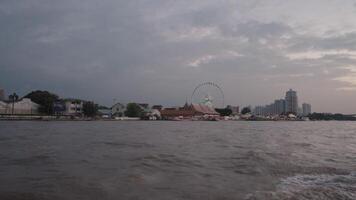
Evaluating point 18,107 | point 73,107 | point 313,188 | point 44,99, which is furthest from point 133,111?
point 313,188

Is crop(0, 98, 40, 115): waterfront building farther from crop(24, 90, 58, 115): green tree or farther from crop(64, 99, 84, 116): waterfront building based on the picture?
crop(64, 99, 84, 116): waterfront building

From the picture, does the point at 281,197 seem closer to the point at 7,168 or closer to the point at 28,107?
the point at 7,168

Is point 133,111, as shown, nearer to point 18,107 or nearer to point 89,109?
point 89,109

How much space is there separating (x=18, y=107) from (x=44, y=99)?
9758mm

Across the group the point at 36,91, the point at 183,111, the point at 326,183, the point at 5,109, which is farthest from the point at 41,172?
the point at 183,111

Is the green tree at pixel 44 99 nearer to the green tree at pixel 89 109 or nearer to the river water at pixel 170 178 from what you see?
the green tree at pixel 89 109

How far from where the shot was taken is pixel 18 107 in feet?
307

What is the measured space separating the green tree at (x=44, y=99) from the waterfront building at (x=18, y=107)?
13.4ft

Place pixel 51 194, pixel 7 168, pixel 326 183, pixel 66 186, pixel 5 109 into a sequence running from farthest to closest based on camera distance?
pixel 5 109 → pixel 7 168 → pixel 326 183 → pixel 66 186 → pixel 51 194

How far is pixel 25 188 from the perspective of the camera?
7562 mm

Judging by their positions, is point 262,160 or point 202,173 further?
point 262,160

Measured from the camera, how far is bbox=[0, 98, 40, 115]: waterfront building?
298ft

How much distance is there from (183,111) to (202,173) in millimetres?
128119

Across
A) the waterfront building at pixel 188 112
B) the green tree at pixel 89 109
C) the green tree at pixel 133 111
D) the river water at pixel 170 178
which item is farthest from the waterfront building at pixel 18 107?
the river water at pixel 170 178
